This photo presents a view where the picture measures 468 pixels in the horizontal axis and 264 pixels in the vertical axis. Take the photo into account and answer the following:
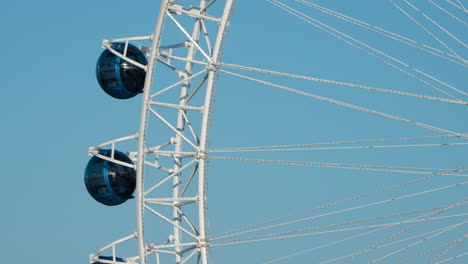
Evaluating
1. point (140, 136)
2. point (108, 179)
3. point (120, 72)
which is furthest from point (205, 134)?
point (120, 72)

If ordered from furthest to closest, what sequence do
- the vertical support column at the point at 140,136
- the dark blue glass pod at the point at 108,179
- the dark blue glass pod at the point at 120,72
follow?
the dark blue glass pod at the point at 120,72, the dark blue glass pod at the point at 108,179, the vertical support column at the point at 140,136

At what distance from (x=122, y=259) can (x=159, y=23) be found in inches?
181

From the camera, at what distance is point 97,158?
25.7 metres

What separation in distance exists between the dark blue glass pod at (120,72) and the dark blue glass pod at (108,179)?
47.3 inches

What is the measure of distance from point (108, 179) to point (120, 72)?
6.71ft

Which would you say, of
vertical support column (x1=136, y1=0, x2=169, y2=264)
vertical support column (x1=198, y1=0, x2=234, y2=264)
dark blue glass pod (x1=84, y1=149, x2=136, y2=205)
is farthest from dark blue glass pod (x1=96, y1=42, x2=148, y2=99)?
vertical support column (x1=198, y1=0, x2=234, y2=264)

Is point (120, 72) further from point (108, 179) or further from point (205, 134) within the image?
point (205, 134)

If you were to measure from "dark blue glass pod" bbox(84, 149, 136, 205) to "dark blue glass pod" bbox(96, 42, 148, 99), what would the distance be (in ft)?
3.95

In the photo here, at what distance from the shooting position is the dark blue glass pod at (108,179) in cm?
2547

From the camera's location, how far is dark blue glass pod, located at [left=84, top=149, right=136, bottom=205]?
83.6 feet

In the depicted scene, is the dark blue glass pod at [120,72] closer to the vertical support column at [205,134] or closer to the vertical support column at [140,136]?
the vertical support column at [140,136]

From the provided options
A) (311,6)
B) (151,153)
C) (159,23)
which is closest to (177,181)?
(151,153)

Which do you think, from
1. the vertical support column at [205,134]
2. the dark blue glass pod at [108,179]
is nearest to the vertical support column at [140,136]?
the vertical support column at [205,134]

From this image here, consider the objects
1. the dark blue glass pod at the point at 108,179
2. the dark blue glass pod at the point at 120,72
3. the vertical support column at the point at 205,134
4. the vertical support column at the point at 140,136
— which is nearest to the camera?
the vertical support column at the point at 205,134
